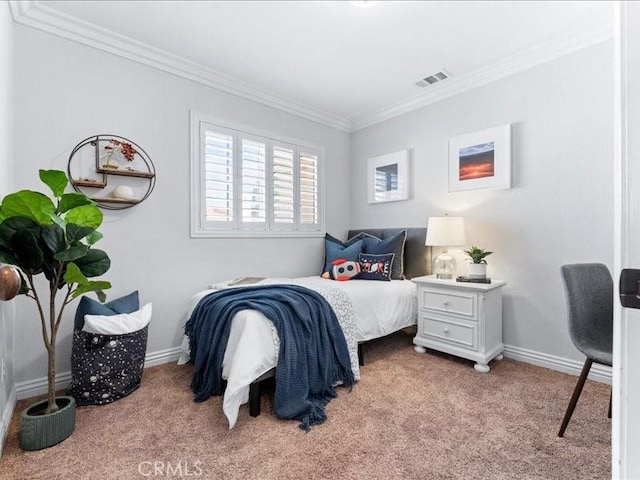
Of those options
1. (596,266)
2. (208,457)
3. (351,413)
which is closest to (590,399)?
(596,266)

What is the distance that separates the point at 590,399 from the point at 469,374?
2.36 feet

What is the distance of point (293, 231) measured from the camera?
3.67 meters

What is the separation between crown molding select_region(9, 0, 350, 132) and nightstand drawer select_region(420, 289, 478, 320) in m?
2.51

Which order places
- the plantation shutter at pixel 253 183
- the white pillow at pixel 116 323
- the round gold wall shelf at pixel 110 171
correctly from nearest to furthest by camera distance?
1. the white pillow at pixel 116 323
2. the round gold wall shelf at pixel 110 171
3. the plantation shutter at pixel 253 183

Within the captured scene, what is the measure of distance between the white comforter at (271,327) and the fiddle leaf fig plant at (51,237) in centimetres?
80

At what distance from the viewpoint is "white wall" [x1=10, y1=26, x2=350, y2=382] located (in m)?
2.20

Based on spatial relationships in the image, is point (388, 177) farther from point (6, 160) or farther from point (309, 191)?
point (6, 160)

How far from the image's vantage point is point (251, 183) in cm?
333

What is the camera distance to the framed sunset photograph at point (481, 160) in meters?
2.76

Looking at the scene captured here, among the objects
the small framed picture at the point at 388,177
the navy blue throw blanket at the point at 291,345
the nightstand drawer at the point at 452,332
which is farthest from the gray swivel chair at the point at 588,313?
the small framed picture at the point at 388,177

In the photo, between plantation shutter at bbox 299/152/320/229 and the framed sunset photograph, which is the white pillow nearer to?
plantation shutter at bbox 299/152/320/229

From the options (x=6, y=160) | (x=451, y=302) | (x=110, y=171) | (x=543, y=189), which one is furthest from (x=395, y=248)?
(x=6, y=160)

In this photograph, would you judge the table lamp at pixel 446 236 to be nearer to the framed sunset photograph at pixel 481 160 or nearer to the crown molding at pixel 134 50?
the framed sunset photograph at pixel 481 160

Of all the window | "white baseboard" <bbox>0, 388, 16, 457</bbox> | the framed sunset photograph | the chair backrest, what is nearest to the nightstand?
the chair backrest
